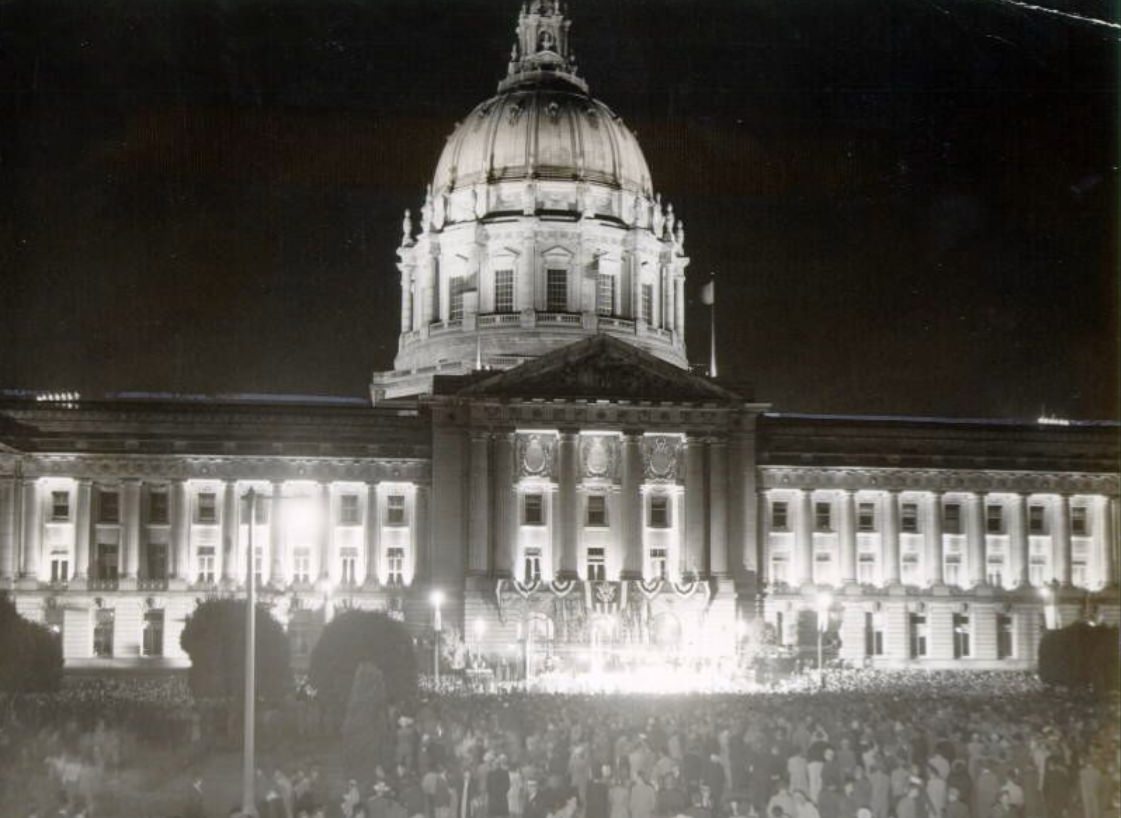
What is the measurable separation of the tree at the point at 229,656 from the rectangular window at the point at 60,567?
38359mm

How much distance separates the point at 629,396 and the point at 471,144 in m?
33.9

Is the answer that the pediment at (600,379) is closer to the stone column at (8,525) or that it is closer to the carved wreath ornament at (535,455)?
the carved wreath ornament at (535,455)

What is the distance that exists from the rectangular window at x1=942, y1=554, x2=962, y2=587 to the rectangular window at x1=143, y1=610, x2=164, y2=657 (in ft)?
156

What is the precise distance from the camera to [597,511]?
315 ft

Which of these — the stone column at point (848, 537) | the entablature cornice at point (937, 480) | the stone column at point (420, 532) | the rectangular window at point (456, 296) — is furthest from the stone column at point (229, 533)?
the stone column at point (848, 537)

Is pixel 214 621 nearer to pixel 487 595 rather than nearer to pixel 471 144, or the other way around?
pixel 487 595

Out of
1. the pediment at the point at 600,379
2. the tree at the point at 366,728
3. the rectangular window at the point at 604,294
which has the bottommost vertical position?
the tree at the point at 366,728

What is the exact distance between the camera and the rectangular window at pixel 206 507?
318ft

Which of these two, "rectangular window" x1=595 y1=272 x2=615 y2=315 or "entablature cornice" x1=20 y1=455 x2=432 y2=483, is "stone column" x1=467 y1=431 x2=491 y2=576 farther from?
"rectangular window" x1=595 y1=272 x2=615 y2=315

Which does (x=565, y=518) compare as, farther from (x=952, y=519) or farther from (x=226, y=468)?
(x=952, y=519)

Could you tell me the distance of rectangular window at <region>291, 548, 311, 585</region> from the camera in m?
96.4

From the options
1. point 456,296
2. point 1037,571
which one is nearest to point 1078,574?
point 1037,571

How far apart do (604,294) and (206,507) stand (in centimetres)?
3493

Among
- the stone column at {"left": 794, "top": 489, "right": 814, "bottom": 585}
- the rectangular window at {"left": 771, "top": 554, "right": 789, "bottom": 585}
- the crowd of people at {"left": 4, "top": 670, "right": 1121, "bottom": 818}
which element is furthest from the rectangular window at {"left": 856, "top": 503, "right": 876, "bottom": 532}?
the crowd of people at {"left": 4, "top": 670, "right": 1121, "bottom": 818}
